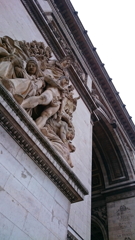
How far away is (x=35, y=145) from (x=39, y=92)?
4.66 ft

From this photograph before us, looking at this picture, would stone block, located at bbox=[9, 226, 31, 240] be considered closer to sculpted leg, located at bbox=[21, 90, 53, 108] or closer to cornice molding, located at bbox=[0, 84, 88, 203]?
cornice molding, located at bbox=[0, 84, 88, 203]

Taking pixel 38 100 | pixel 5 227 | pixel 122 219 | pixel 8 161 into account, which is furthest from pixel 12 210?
pixel 122 219

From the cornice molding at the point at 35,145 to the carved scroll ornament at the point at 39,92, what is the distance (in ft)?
1.15

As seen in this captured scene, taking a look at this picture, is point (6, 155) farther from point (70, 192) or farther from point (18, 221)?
point (70, 192)

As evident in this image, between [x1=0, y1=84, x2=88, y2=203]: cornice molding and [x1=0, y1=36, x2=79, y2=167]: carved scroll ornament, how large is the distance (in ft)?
1.15

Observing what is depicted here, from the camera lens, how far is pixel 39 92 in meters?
4.30

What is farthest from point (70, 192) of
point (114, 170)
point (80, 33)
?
point (80, 33)

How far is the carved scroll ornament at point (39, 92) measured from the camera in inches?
142

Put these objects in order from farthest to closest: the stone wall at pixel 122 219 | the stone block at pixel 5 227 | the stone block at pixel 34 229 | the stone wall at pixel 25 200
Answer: the stone wall at pixel 122 219 → the stone block at pixel 34 229 → the stone wall at pixel 25 200 → the stone block at pixel 5 227

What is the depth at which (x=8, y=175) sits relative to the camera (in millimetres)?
2664

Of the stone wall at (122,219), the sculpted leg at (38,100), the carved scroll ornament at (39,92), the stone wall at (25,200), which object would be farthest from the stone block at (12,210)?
the stone wall at (122,219)

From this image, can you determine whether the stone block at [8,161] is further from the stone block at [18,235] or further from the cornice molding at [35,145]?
the stone block at [18,235]

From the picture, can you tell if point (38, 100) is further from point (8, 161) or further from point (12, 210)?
point (12, 210)

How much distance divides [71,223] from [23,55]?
3483 millimetres
